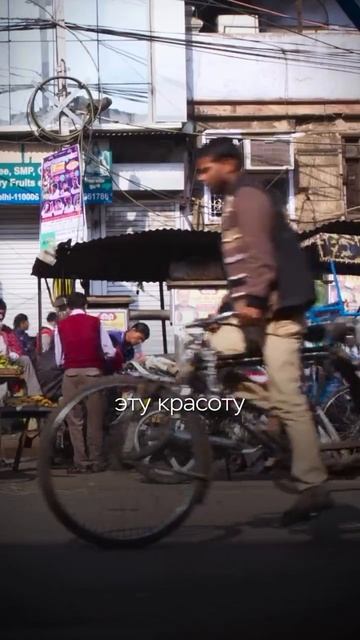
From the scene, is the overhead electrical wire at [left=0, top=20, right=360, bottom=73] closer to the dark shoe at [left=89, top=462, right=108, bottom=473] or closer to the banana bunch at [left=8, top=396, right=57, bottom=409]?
the banana bunch at [left=8, top=396, right=57, bottom=409]

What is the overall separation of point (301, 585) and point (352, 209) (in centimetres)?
1397

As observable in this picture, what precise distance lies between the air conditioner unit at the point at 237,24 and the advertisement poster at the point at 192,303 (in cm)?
807

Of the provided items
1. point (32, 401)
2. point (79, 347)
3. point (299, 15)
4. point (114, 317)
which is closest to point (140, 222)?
point (299, 15)

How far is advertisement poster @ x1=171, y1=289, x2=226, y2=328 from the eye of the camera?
1055 centimetres

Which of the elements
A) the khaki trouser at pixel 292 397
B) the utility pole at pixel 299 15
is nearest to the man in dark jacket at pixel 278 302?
the khaki trouser at pixel 292 397

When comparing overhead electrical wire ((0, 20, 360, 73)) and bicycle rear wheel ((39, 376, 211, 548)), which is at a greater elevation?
overhead electrical wire ((0, 20, 360, 73))

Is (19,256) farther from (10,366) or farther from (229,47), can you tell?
(10,366)

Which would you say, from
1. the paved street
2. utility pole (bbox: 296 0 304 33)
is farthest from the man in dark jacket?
utility pole (bbox: 296 0 304 33)

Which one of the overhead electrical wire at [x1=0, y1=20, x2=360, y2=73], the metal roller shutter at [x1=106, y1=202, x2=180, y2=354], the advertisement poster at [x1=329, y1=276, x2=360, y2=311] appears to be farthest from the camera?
the metal roller shutter at [x1=106, y1=202, x2=180, y2=354]

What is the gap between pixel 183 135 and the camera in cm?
1614

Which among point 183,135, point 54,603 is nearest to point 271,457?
point 54,603

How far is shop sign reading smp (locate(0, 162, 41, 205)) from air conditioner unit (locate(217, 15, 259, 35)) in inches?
171

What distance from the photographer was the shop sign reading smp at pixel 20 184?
15.8 metres

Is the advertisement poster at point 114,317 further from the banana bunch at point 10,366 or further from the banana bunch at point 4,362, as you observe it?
the banana bunch at point 4,362
